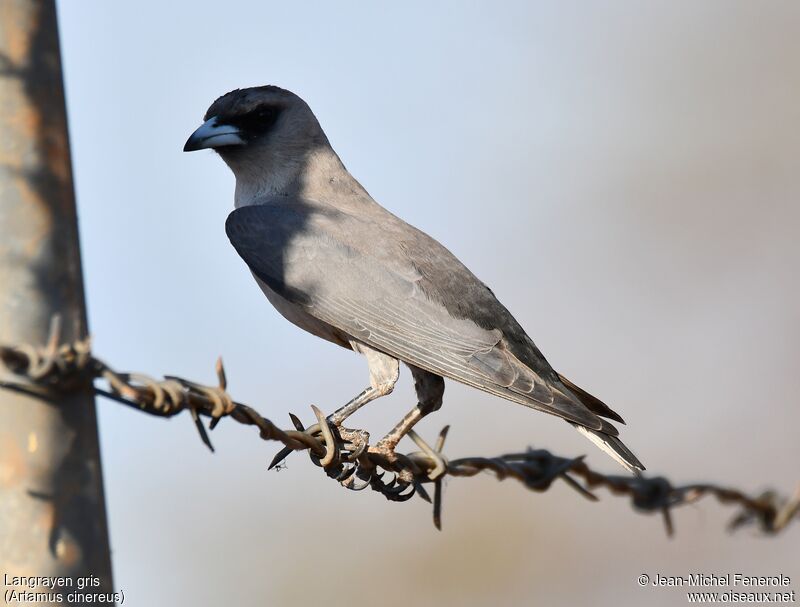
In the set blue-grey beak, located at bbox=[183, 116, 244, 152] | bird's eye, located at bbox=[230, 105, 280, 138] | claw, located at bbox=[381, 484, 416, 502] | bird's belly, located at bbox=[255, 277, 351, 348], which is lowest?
claw, located at bbox=[381, 484, 416, 502]

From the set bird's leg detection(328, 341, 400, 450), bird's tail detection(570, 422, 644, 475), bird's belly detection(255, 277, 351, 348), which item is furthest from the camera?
bird's belly detection(255, 277, 351, 348)

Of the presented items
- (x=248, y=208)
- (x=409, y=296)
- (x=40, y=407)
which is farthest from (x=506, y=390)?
(x=40, y=407)

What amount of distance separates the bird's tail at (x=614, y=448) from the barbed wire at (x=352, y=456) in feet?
3.34

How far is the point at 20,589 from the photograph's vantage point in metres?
2.29

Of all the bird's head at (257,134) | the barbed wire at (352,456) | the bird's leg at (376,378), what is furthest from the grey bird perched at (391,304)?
the barbed wire at (352,456)

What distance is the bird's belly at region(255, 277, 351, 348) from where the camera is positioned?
215 inches

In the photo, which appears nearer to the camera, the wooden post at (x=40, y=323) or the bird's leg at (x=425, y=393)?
the wooden post at (x=40, y=323)

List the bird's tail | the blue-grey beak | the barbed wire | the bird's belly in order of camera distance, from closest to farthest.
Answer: the barbed wire < the bird's tail < the bird's belly < the blue-grey beak

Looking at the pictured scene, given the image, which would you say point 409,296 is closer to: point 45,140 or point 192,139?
point 192,139

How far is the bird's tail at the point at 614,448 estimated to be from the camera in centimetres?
504

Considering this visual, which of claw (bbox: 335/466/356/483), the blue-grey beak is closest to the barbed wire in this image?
claw (bbox: 335/466/356/483)

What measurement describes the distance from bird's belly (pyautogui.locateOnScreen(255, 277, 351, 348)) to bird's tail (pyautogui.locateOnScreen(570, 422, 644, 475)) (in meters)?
1.30

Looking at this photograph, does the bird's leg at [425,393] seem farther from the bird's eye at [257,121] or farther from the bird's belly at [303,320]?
the bird's eye at [257,121]

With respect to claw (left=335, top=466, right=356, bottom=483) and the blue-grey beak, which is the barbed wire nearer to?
claw (left=335, top=466, right=356, bottom=483)
